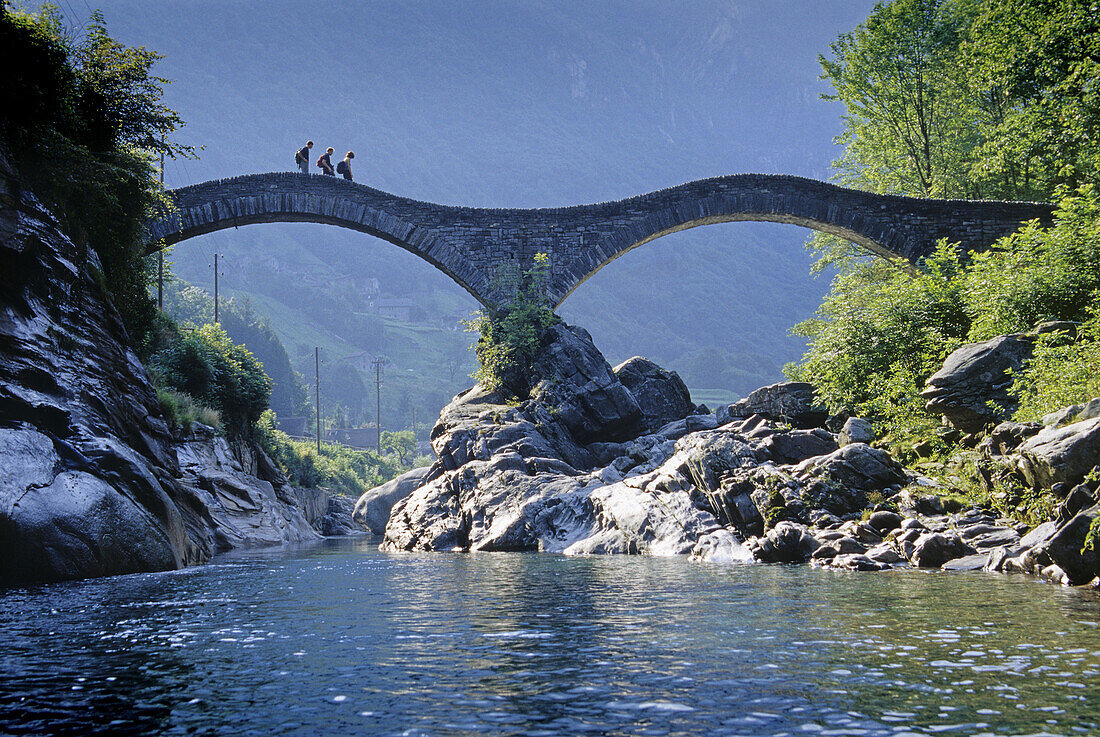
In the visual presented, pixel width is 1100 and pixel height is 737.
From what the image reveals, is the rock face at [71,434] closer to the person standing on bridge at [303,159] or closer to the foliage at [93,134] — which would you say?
the foliage at [93,134]

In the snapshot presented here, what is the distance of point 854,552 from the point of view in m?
9.93

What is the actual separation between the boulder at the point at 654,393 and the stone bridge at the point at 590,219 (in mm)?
3433

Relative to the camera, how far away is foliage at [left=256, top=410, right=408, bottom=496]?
3288 centimetres

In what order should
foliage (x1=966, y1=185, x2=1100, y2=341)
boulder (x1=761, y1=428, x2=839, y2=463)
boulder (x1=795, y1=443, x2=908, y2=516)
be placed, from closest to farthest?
boulder (x1=795, y1=443, x2=908, y2=516) < foliage (x1=966, y1=185, x2=1100, y2=341) < boulder (x1=761, y1=428, x2=839, y2=463)

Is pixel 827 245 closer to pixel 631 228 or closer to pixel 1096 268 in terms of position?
pixel 631 228

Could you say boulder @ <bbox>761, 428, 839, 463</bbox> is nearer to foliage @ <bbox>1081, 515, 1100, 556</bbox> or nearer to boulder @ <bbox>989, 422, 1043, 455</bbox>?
boulder @ <bbox>989, 422, 1043, 455</bbox>

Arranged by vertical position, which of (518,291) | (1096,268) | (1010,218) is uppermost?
(1010,218)

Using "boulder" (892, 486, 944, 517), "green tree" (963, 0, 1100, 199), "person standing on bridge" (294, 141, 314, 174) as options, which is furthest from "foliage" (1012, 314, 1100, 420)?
"person standing on bridge" (294, 141, 314, 174)

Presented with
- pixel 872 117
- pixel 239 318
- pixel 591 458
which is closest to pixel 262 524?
pixel 591 458

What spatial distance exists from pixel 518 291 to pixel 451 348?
156m

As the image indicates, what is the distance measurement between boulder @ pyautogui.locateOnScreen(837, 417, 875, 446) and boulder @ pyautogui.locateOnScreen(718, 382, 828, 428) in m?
1.82

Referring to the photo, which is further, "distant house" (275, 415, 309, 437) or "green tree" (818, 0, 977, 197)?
"distant house" (275, 415, 309, 437)

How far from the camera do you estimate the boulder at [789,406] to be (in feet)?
52.8

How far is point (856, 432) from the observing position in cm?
1372
